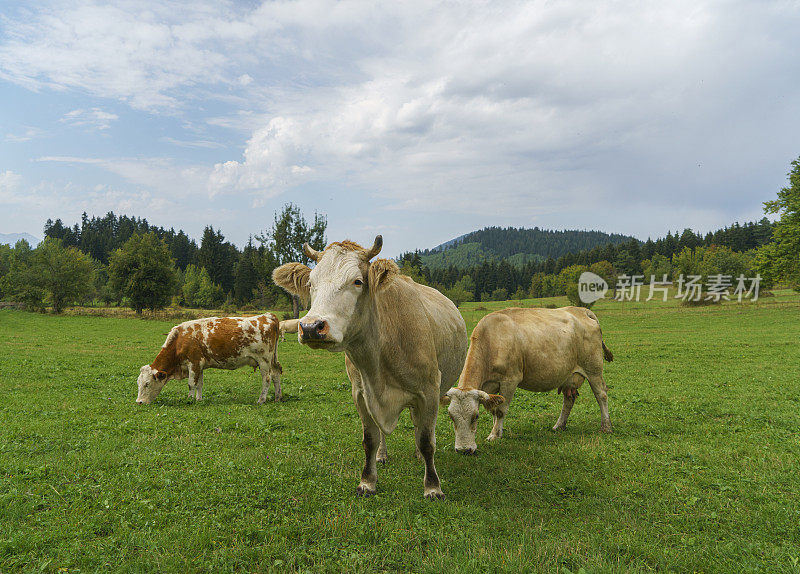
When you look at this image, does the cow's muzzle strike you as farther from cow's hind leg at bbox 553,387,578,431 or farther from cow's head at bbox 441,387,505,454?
cow's hind leg at bbox 553,387,578,431

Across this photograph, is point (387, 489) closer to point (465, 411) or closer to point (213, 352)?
point (465, 411)

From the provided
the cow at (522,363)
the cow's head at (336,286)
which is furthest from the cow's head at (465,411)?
the cow's head at (336,286)

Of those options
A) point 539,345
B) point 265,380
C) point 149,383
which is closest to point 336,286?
point 539,345

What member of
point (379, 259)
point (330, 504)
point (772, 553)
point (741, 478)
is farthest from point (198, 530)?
point (741, 478)

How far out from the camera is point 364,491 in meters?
6.11

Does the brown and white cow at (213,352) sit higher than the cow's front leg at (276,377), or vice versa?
the brown and white cow at (213,352)

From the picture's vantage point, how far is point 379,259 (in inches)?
199

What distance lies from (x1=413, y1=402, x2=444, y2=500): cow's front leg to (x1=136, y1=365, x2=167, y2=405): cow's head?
954cm

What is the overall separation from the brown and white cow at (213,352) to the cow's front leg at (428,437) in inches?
304

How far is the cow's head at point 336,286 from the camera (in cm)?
437

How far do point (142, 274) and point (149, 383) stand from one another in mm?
53754

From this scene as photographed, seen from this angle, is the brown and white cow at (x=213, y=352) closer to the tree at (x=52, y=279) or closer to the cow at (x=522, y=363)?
the cow at (x=522, y=363)

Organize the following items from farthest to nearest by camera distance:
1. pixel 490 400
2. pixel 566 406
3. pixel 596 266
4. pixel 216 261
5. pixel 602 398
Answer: pixel 216 261 → pixel 596 266 → pixel 566 406 → pixel 602 398 → pixel 490 400

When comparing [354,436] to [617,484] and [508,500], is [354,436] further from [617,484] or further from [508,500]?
[617,484]
